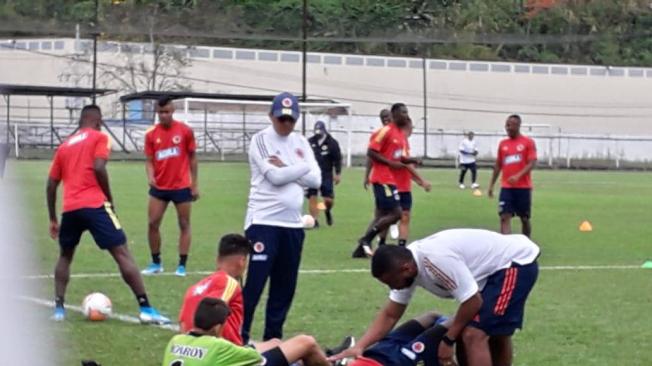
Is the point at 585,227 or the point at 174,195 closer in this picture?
the point at 174,195

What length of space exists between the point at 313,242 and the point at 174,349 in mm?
12180

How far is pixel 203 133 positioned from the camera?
193 feet

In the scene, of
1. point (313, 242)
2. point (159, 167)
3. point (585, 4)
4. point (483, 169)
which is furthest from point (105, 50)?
point (159, 167)

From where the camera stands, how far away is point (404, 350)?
27.4ft

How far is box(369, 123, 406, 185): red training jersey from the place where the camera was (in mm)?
A: 16500

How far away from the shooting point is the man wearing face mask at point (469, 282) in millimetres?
7887

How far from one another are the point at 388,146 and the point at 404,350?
8.35 meters

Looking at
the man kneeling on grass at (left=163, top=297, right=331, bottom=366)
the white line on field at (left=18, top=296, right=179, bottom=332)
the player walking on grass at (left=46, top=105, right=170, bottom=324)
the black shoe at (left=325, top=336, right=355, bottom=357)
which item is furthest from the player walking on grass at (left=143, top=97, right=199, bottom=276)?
the man kneeling on grass at (left=163, top=297, right=331, bottom=366)

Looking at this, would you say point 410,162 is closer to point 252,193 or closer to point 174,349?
point 252,193

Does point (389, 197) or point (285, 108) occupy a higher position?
point (285, 108)

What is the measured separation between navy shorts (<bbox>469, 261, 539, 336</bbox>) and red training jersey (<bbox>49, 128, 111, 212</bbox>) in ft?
13.1

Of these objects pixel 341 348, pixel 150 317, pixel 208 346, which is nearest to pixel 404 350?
pixel 341 348

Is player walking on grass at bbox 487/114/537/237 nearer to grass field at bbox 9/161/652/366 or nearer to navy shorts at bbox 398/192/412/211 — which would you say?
grass field at bbox 9/161/652/366

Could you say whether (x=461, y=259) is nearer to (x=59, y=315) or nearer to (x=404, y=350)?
(x=404, y=350)
